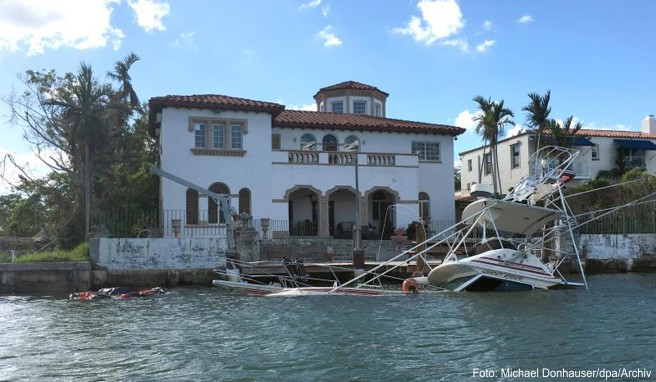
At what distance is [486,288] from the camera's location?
70.9ft

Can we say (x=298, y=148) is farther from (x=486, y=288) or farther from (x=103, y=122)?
(x=486, y=288)

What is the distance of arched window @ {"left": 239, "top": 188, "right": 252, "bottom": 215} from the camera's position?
31641 mm

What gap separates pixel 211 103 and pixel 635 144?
1215 inches

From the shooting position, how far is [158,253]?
82.9 ft

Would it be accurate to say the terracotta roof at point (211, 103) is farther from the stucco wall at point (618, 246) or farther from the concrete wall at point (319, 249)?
the stucco wall at point (618, 246)

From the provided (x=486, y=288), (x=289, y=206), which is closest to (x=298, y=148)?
(x=289, y=206)

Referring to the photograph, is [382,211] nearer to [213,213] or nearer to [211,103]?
[213,213]

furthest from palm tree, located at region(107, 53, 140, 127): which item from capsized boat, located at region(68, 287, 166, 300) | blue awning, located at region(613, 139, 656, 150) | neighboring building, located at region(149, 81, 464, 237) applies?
blue awning, located at region(613, 139, 656, 150)

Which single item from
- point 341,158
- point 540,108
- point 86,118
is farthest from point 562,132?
point 86,118

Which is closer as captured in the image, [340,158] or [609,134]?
[340,158]

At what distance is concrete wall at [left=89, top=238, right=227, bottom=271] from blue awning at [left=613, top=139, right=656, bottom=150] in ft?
103

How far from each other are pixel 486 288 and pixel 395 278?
180 inches

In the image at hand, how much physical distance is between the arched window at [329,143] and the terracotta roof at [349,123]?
642mm

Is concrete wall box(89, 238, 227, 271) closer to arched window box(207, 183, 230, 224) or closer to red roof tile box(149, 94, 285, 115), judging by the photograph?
arched window box(207, 183, 230, 224)
